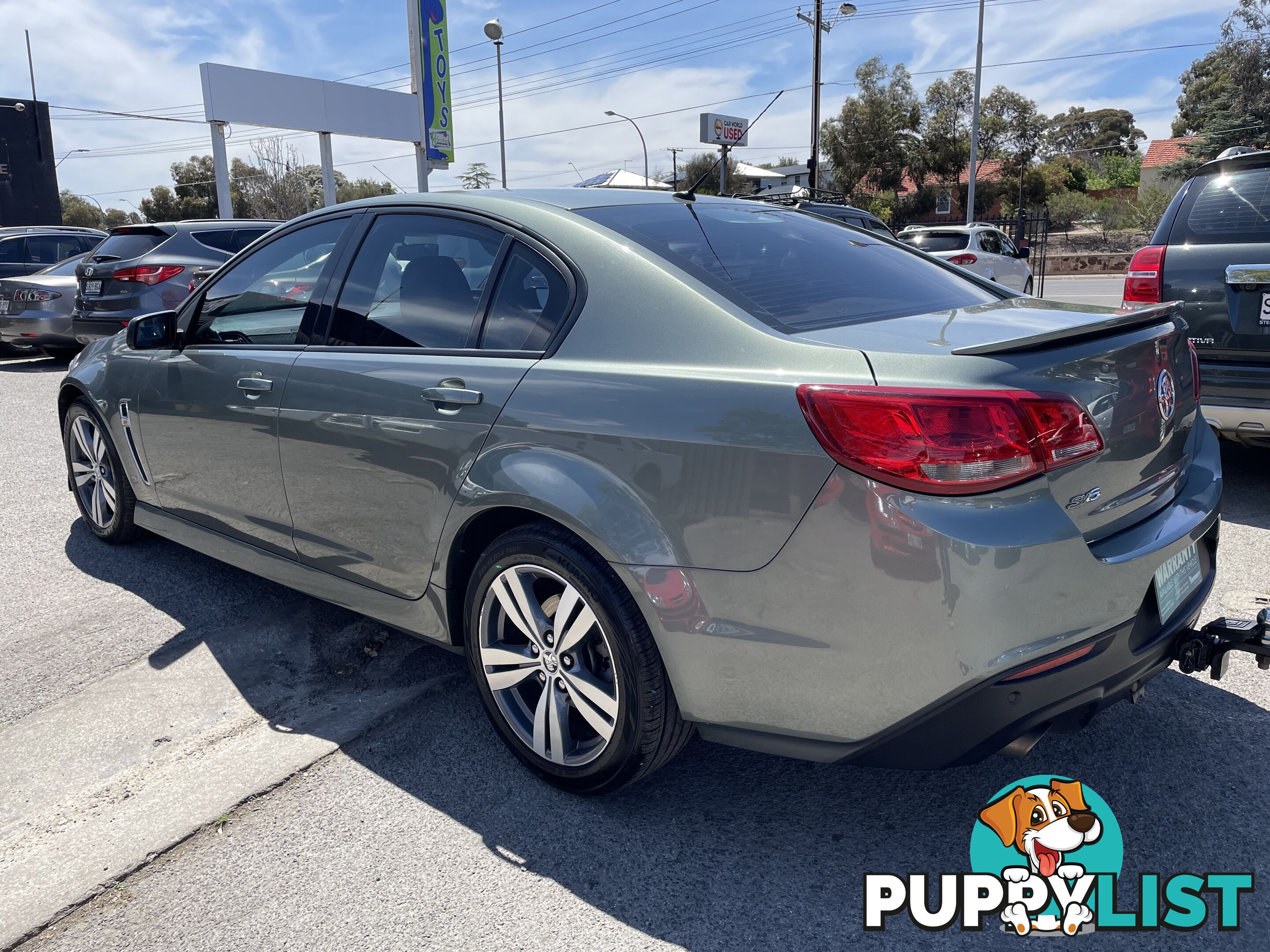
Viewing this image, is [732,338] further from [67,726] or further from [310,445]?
[67,726]

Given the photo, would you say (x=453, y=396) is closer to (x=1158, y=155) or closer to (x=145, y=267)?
(x=145, y=267)

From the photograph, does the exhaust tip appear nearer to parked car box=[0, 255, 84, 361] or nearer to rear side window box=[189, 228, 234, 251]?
rear side window box=[189, 228, 234, 251]

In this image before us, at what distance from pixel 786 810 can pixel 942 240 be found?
16.6 metres

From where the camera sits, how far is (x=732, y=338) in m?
2.18

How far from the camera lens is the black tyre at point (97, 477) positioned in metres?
4.38

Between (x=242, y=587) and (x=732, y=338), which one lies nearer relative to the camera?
(x=732, y=338)

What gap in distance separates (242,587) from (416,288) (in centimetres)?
190

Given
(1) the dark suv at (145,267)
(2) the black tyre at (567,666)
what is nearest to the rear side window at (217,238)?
(1) the dark suv at (145,267)

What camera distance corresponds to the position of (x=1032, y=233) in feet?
102

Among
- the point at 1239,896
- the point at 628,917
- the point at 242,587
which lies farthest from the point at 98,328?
the point at 1239,896

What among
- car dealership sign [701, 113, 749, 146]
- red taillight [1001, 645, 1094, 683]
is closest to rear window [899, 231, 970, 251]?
red taillight [1001, 645, 1094, 683]

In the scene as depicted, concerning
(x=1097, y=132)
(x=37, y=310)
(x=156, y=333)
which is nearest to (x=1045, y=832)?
(x=156, y=333)

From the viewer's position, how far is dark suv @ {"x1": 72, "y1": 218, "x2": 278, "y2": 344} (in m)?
9.91

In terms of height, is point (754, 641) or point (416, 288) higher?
point (416, 288)
